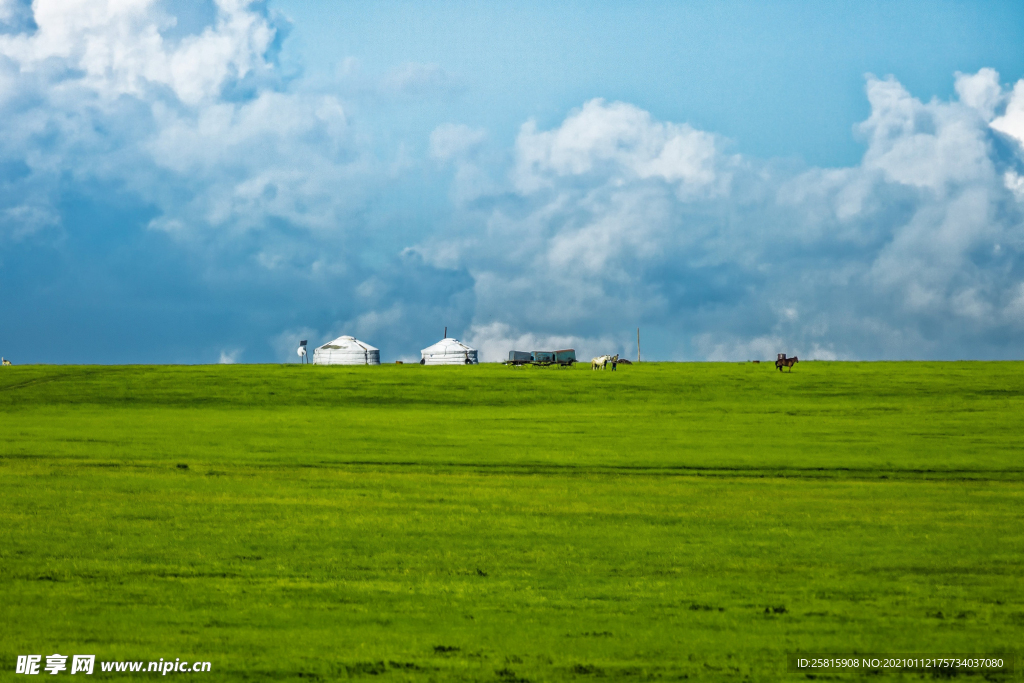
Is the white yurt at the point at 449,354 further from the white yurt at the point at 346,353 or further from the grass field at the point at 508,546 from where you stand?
the grass field at the point at 508,546

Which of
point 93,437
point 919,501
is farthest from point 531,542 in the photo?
point 93,437

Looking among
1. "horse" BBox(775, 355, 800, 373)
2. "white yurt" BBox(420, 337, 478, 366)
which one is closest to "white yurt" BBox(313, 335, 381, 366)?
"white yurt" BBox(420, 337, 478, 366)

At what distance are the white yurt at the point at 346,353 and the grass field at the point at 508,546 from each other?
54.7m

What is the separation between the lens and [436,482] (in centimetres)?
2188

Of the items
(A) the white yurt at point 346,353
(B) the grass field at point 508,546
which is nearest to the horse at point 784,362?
(B) the grass field at point 508,546

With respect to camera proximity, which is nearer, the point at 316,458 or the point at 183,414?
the point at 316,458

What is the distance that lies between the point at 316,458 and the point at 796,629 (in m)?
19.1

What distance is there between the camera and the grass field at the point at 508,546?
923cm

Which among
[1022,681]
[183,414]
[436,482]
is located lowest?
[1022,681]

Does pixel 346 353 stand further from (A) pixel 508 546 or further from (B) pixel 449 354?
(A) pixel 508 546

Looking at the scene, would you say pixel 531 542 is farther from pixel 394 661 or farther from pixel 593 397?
pixel 593 397

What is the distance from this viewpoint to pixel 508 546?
1398 cm

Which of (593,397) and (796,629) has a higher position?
(593,397)

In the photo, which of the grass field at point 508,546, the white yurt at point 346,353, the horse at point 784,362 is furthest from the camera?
the white yurt at point 346,353
